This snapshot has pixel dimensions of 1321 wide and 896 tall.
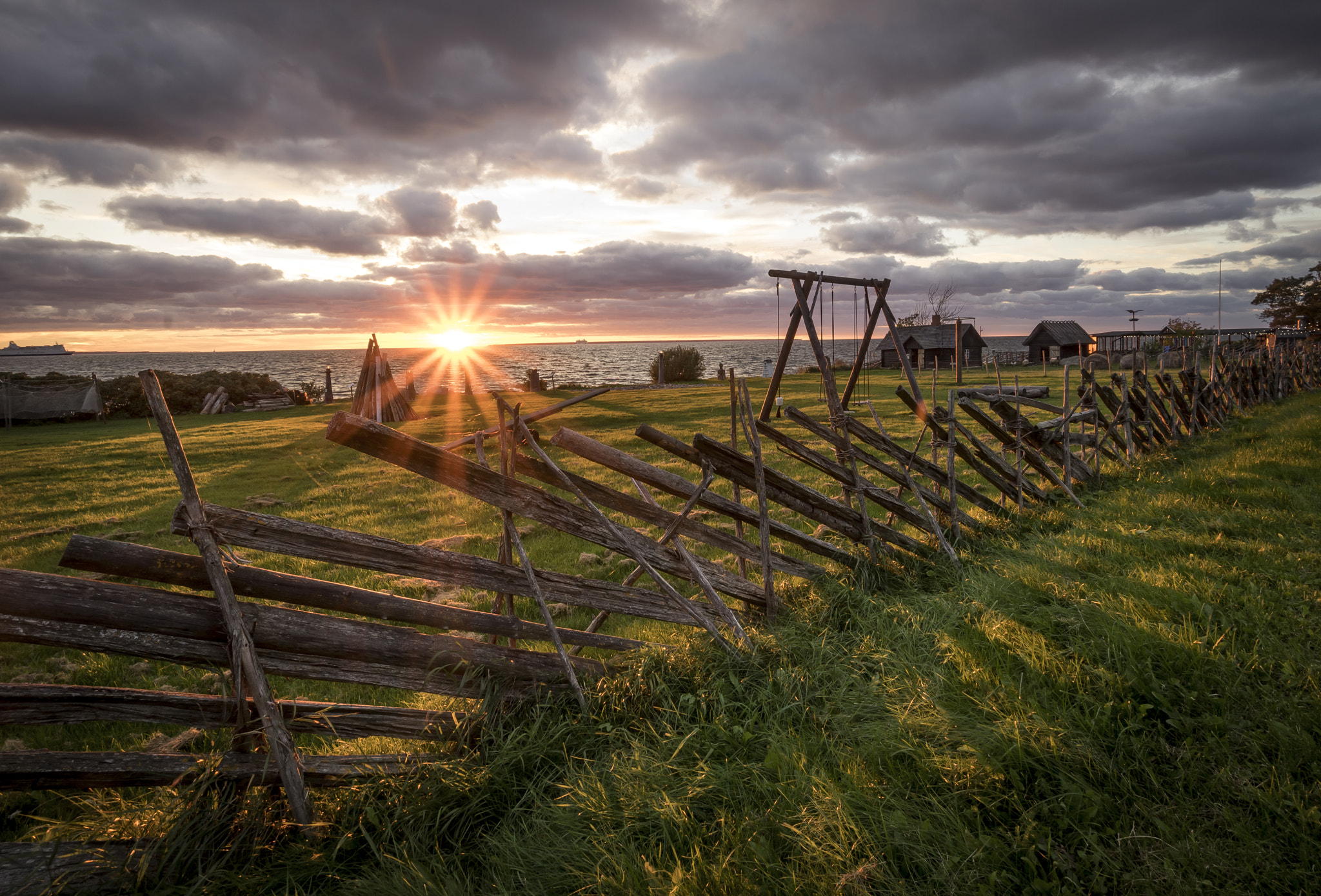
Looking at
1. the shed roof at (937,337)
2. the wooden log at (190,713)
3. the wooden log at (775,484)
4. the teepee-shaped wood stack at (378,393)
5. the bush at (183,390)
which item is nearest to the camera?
the wooden log at (190,713)

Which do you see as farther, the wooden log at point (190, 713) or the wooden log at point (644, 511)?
the wooden log at point (644, 511)

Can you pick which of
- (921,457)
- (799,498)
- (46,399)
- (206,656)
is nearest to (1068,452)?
(921,457)

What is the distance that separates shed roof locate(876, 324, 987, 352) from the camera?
4906cm

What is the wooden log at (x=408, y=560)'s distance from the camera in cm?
269

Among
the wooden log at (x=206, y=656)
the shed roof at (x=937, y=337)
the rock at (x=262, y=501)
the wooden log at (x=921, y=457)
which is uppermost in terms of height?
the shed roof at (x=937, y=337)

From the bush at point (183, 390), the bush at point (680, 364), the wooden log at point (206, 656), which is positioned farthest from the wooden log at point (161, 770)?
the bush at point (680, 364)

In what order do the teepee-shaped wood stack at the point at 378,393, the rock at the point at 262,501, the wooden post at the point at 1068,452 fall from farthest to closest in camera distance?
the teepee-shaped wood stack at the point at 378,393
the rock at the point at 262,501
the wooden post at the point at 1068,452

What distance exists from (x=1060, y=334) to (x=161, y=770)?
204 feet

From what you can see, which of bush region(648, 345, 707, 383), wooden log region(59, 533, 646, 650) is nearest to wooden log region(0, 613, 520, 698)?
wooden log region(59, 533, 646, 650)

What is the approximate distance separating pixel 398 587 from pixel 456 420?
14.8 m

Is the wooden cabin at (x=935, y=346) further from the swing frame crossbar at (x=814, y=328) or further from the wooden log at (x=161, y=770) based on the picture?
the wooden log at (x=161, y=770)

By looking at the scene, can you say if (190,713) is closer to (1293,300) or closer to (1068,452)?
(1068,452)

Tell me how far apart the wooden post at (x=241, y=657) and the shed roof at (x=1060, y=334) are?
59.9 metres

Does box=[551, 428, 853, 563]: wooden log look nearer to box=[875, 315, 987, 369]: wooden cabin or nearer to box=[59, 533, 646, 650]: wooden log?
box=[59, 533, 646, 650]: wooden log
